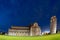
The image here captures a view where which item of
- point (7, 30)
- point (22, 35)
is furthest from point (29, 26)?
point (7, 30)

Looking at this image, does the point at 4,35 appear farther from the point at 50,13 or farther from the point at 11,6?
the point at 50,13

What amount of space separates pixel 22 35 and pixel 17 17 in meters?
0.56

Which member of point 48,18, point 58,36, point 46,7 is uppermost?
point 46,7

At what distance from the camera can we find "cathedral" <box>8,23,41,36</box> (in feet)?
16.1

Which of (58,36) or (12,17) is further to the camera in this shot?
(12,17)

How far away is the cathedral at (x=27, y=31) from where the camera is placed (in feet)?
16.1

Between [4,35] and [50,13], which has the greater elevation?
[50,13]

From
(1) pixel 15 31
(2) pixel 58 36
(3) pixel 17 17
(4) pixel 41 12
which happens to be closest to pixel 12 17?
(3) pixel 17 17

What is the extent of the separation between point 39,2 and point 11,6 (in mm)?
806

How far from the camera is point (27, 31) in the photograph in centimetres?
489

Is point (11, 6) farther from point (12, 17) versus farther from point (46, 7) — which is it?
point (46, 7)

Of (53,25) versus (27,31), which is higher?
(53,25)

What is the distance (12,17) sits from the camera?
5.16 metres

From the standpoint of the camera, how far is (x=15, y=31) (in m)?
4.92
